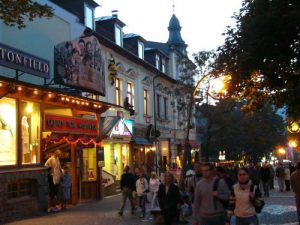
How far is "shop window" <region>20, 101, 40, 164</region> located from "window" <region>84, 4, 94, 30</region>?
9099 millimetres

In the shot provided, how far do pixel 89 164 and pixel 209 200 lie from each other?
1676 centimetres

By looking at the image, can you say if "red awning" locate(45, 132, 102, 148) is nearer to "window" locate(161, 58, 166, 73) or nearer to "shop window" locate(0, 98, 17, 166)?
"shop window" locate(0, 98, 17, 166)

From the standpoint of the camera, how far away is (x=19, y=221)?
16.1m

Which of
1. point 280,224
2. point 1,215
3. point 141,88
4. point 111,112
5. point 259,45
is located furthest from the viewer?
point 141,88

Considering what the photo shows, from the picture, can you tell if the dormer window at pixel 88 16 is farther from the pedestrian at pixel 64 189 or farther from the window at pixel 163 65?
the window at pixel 163 65

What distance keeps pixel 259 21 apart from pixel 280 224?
5.59 meters

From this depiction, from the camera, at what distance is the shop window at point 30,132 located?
1805 centimetres

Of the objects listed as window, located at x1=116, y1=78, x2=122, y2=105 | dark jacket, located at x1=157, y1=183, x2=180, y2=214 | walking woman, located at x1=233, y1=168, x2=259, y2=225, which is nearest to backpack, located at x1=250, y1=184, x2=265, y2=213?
walking woman, located at x1=233, y1=168, x2=259, y2=225

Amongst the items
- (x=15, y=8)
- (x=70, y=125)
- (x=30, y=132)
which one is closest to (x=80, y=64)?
(x=70, y=125)

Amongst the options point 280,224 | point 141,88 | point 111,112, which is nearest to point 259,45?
point 280,224

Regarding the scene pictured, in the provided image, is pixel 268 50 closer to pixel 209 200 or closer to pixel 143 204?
pixel 209 200

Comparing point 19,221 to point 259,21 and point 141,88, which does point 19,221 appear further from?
point 141,88

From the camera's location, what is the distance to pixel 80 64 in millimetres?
21016

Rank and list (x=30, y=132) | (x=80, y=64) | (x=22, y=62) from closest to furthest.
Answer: (x=22, y=62) → (x=30, y=132) → (x=80, y=64)
